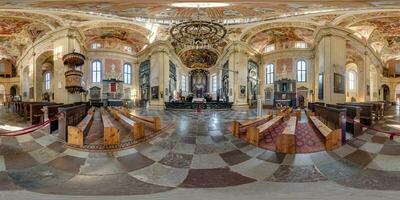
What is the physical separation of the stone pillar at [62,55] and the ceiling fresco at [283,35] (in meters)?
5.56

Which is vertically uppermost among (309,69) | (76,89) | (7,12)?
(7,12)

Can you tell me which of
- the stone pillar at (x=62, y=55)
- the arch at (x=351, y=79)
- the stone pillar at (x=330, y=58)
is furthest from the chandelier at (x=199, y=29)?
the arch at (x=351, y=79)

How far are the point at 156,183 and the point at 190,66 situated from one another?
801 inches

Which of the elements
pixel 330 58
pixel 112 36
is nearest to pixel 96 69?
pixel 112 36

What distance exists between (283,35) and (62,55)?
21.2 ft

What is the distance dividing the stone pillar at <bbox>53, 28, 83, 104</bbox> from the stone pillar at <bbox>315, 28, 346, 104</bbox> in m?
7.01

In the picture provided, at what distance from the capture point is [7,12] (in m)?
3.73

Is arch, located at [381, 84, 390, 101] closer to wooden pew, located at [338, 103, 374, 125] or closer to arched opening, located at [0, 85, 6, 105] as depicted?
wooden pew, located at [338, 103, 374, 125]

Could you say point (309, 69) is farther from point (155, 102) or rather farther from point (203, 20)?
point (155, 102)

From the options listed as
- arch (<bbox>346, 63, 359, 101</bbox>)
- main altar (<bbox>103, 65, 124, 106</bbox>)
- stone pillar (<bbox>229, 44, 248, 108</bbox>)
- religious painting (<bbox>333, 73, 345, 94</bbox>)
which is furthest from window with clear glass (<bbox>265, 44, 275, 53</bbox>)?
main altar (<bbox>103, 65, 124, 106</bbox>)

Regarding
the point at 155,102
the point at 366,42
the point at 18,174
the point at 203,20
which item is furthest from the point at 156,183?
the point at 155,102

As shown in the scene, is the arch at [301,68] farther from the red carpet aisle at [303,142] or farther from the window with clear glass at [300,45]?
the red carpet aisle at [303,142]

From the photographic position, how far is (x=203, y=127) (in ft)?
13.9

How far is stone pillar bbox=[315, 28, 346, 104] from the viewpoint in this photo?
5717 millimetres
